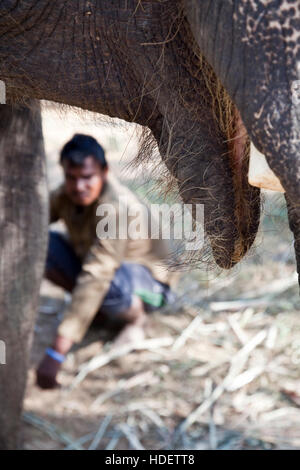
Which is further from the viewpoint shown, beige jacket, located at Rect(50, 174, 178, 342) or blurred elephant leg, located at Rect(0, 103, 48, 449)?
beige jacket, located at Rect(50, 174, 178, 342)

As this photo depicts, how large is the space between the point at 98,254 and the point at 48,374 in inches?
18.4

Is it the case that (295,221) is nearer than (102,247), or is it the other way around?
(295,221)

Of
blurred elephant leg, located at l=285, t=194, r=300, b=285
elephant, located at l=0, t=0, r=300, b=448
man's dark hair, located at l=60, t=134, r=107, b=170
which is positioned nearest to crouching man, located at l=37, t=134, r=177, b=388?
man's dark hair, located at l=60, t=134, r=107, b=170

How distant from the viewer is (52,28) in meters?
1.01

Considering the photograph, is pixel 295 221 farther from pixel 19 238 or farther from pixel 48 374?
pixel 48 374

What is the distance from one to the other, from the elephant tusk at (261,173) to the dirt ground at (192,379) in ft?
2.30

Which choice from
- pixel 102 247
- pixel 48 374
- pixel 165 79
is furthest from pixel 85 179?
pixel 165 79

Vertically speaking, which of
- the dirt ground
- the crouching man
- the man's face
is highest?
the man's face

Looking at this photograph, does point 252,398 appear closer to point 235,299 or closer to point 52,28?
point 235,299

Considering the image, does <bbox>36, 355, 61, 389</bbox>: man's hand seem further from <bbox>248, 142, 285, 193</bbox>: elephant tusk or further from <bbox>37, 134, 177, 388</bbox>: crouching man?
<bbox>248, 142, 285, 193</bbox>: elephant tusk

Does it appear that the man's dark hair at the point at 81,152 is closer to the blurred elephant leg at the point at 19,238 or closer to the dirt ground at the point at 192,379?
the dirt ground at the point at 192,379

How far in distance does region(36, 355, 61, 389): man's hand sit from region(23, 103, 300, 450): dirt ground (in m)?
0.03

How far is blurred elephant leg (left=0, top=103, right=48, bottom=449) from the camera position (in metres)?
1.51

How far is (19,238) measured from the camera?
5.20 ft
